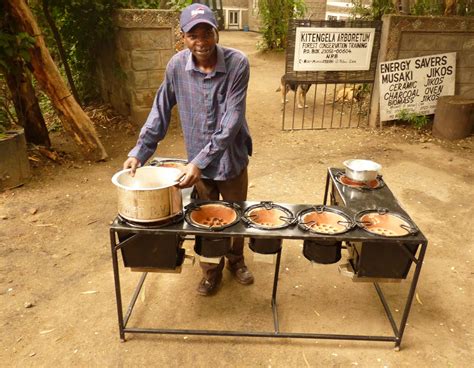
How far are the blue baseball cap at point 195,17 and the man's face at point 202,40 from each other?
0.02 metres

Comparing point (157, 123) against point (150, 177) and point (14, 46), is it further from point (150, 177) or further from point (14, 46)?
point (14, 46)

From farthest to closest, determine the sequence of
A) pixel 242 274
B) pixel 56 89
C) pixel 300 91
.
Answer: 1. pixel 300 91
2. pixel 56 89
3. pixel 242 274

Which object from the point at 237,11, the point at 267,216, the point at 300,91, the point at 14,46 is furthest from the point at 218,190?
the point at 237,11

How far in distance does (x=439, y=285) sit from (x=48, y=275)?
9.54ft

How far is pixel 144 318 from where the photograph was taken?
2756 millimetres

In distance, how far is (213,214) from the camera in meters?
2.42

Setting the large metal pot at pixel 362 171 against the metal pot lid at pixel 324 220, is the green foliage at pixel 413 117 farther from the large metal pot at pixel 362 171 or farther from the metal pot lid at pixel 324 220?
the metal pot lid at pixel 324 220

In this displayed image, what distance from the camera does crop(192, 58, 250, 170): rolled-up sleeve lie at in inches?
92.3

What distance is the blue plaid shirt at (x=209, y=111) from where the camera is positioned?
2.37 m

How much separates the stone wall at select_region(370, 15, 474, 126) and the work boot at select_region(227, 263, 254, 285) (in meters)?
4.15

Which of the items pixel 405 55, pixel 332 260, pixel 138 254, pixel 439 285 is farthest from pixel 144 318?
pixel 405 55

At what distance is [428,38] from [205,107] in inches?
188

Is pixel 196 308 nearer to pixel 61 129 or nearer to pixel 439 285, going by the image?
pixel 439 285

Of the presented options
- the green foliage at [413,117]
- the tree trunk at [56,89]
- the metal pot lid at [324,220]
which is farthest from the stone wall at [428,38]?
the metal pot lid at [324,220]
